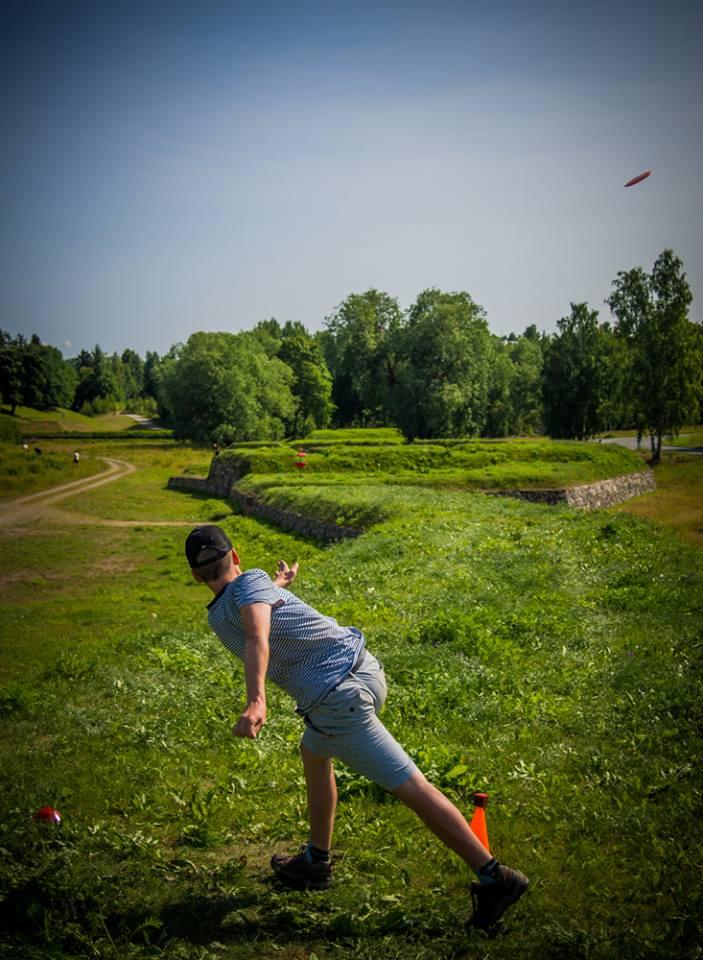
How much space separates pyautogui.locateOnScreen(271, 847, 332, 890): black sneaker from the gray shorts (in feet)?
2.90

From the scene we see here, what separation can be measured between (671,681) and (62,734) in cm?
591

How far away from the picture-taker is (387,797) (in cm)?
481

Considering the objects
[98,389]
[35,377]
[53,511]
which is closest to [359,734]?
[53,511]

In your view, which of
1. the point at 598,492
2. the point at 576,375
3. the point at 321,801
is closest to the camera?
the point at 321,801

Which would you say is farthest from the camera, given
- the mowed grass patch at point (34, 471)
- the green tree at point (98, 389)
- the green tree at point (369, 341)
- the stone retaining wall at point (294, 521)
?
the green tree at point (98, 389)

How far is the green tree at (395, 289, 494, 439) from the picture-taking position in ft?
179

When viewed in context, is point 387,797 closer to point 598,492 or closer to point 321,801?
point 321,801

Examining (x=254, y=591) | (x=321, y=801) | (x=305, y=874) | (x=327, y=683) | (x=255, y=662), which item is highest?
(x=254, y=591)

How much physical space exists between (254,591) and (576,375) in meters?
60.4

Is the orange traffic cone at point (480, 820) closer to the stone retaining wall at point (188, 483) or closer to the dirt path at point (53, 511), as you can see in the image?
the dirt path at point (53, 511)

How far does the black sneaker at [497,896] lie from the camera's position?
10.7ft

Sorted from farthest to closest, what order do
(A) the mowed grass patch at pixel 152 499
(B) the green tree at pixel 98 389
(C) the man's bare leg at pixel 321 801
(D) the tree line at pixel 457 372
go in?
(B) the green tree at pixel 98 389, (D) the tree line at pixel 457 372, (A) the mowed grass patch at pixel 152 499, (C) the man's bare leg at pixel 321 801

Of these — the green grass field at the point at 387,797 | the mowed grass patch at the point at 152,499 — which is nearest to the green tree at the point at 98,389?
the mowed grass patch at the point at 152,499

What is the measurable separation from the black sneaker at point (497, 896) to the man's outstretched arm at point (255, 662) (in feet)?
4.81
